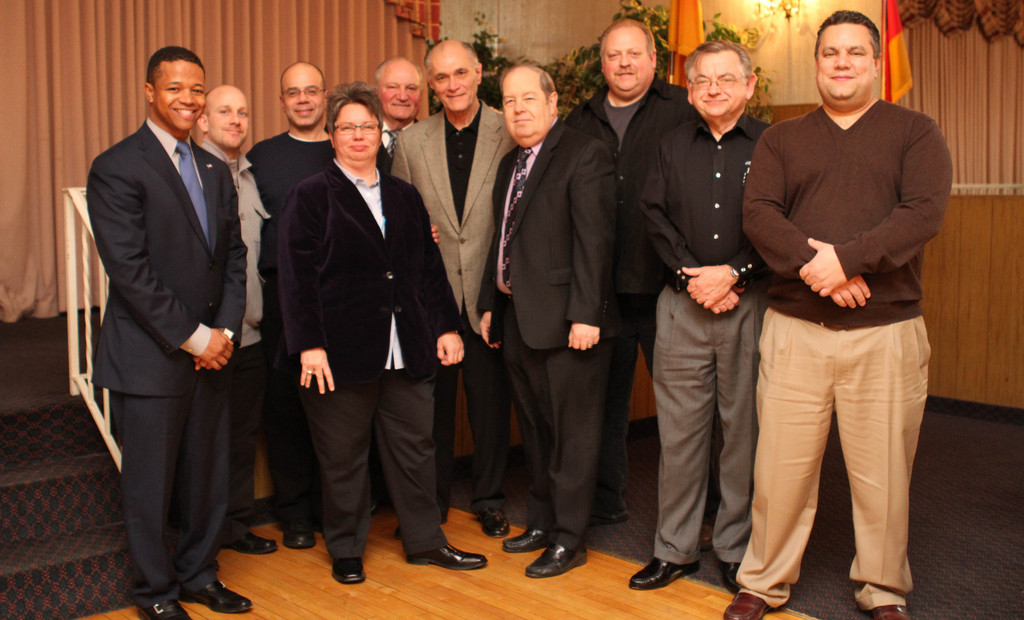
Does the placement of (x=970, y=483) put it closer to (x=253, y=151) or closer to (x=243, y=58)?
(x=253, y=151)

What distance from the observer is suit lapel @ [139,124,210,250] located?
2.58 m

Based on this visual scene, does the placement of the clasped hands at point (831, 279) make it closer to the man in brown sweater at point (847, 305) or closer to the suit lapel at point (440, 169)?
the man in brown sweater at point (847, 305)

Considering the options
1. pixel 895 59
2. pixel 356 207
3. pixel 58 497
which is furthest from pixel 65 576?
pixel 895 59

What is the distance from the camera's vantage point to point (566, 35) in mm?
8234

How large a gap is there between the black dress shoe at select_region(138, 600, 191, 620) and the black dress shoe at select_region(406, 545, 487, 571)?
2.55ft

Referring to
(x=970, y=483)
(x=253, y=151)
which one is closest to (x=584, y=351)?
(x=253, y=151)

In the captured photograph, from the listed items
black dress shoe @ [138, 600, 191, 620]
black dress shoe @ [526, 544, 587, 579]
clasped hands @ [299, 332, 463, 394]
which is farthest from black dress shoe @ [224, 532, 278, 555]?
black dress shoe @ [526, 544, 587, 579]

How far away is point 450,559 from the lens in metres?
3.09

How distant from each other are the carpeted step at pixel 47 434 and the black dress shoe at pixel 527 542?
1.46 metres

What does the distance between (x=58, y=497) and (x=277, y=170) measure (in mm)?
1290

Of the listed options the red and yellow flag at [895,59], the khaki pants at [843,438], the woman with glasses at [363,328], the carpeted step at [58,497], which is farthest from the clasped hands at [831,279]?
the red and yellow flag at [895,59]

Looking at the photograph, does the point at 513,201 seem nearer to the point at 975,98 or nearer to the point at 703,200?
the point at 703,200

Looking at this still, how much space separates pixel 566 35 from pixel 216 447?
247 inches

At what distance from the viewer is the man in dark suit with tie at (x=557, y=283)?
2922mm
